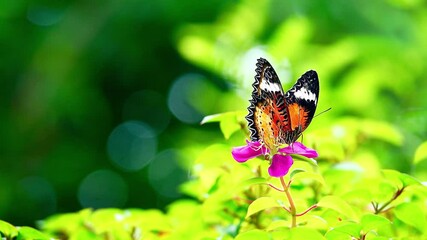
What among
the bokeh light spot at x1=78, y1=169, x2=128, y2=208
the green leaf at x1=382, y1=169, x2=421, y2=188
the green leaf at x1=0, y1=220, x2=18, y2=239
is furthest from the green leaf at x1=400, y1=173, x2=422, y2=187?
the bokeh light spot at x1=78, y1=169, x2=128, y2=208

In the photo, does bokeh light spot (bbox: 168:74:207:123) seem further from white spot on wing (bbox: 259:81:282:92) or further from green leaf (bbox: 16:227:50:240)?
green leaf (bbox: 16:227:50:240)

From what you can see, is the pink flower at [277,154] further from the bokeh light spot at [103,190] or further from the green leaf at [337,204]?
the bokeh light spot at [103,190]

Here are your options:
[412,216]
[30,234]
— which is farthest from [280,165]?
[30,234]

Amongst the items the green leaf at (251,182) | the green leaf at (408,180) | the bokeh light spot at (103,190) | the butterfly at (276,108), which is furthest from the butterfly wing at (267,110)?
the bokeh light spot at (103,190)

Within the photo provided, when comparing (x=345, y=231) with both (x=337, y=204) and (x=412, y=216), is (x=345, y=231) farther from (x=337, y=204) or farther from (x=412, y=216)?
(x=412, y=216)

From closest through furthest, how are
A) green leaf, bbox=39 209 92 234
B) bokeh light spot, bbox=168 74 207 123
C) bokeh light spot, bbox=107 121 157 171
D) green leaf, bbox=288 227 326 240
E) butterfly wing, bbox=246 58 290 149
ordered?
green leaf, bbox=288 227 326 240, butterfly wing, bbox=246 58 290 149, green leaf, bbox=39 209 92 234, bokeh light spot, bbox=168 74 207 123, bokeh light spot, bbox=107 121 157 171

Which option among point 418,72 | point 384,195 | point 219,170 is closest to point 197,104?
point 418,72
